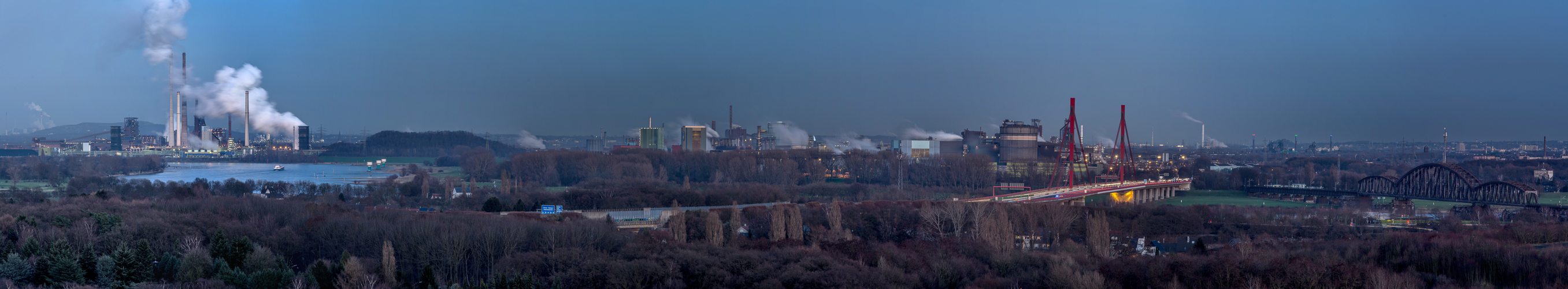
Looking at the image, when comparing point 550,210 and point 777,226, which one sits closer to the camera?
point 777,226

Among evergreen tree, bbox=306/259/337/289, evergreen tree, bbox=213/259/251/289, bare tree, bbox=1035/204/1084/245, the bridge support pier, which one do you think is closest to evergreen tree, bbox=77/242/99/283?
evergreen tree, bbox=213/259/251/289

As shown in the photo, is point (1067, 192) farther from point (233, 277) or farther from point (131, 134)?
point (131, 134)

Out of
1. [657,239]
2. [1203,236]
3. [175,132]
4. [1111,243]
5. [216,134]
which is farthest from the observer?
[216,134]

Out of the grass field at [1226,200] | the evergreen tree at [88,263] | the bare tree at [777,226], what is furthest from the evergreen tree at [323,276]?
the grass field at [1226,200]

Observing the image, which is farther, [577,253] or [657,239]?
[657,239]

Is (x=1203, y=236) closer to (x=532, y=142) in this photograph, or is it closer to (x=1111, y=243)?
(x=1111, y=243)

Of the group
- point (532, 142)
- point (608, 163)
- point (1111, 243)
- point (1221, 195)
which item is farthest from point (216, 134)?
point (1111, 243)

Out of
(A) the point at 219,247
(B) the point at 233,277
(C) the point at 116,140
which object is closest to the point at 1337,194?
(A) the point at 219,247

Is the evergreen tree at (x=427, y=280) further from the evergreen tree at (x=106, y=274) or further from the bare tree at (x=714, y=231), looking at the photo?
the bare tree at (x=714, y=231)
